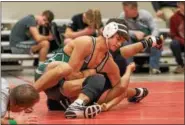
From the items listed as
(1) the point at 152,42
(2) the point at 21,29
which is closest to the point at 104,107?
(1) the point at 152,42

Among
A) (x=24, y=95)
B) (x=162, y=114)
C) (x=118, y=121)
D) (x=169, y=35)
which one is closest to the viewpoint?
(x=24, y=95)

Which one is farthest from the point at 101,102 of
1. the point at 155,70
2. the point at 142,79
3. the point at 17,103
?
the point at 155,70

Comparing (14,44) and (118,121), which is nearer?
(118,121)

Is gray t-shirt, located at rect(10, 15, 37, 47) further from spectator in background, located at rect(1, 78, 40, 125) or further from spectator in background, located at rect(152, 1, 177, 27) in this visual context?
spectator in background, located at rect(1, 78, 40, 125)

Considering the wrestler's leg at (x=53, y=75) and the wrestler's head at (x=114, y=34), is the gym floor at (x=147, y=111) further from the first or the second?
the wrestler's head at (x=114, y=34)

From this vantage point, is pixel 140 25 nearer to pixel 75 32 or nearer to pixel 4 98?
pixel 75 32

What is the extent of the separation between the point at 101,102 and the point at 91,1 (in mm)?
4906

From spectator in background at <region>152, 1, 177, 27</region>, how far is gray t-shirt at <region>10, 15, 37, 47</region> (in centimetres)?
208

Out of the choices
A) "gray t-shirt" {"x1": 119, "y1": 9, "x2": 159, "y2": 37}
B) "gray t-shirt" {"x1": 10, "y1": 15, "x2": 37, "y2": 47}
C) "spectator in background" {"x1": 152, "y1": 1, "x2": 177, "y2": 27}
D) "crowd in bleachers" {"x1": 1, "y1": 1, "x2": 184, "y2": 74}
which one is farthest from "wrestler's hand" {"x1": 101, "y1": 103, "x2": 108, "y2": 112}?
"spectator in background" {"x1": 152, "y1": 1, "x2": 177, "y2": 27}

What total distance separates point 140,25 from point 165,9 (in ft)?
3.62

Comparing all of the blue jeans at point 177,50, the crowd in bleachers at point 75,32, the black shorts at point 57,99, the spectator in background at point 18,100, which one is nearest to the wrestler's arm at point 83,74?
the black shorts at point 57,99

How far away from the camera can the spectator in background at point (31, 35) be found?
8008mm

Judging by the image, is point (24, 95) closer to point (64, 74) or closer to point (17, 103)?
point (17, 103)

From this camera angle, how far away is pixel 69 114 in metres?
4.25
